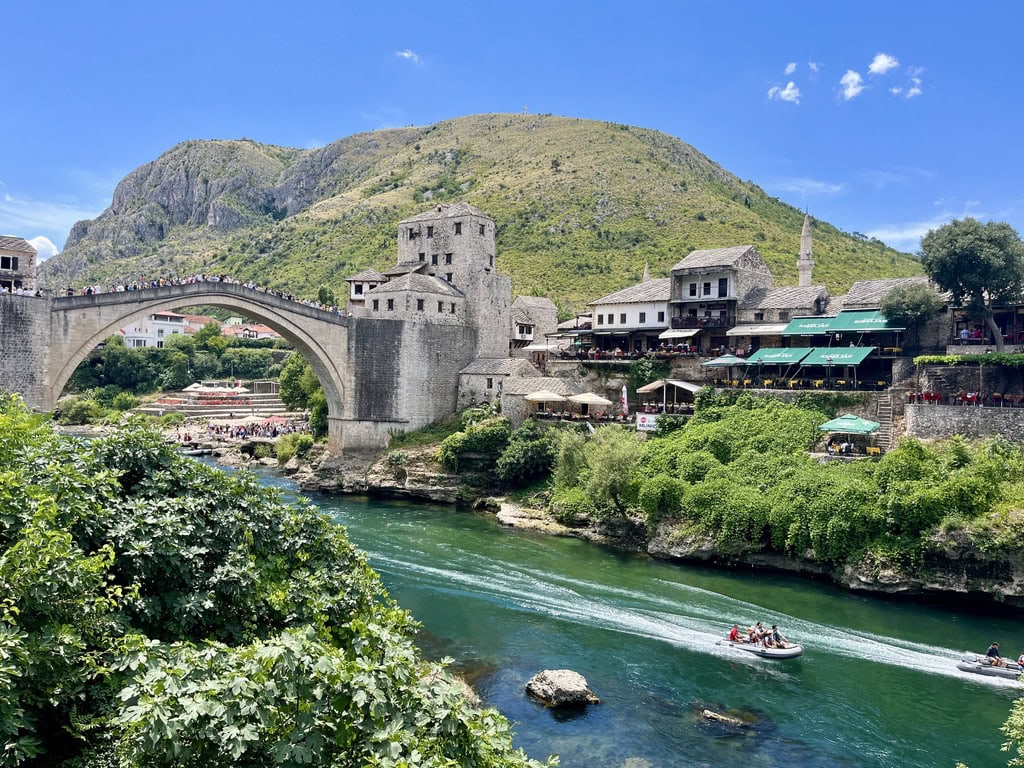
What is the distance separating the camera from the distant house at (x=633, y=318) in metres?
48.7

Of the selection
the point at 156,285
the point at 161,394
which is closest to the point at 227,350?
the point at 161,394

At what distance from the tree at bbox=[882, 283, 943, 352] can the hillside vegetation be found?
1102 inches

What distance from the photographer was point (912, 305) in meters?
37.6

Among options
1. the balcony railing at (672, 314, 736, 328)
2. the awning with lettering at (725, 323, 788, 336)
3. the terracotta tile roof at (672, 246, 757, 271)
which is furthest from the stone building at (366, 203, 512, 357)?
the awning with lettering at (725, 323, 788, 336)

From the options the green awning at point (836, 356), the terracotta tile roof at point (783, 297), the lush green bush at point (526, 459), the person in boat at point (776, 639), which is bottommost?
the person in boat at point (776, 639)

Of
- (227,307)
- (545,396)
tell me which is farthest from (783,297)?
(227,307)

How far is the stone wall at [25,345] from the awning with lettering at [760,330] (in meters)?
36.0

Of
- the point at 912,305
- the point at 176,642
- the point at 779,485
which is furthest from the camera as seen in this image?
the point at 912,305

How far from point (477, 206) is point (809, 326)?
70056 mm

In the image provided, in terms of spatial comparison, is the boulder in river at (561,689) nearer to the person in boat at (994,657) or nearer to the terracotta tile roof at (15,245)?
the person in boat at (994,657)

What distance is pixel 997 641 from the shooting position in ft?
73.9

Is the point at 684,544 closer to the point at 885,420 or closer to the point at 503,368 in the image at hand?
the point at 885,420

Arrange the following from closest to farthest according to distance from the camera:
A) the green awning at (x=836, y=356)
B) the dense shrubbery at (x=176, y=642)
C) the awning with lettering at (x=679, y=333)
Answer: the dense shrubbery at (x=176, y=642), the green awning at (x=836, y=356), the awning with lettering at (x=679, y=333)

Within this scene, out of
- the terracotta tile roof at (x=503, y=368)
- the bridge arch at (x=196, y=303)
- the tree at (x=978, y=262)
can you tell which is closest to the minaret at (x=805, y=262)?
the tree at (x=978, y=262)
